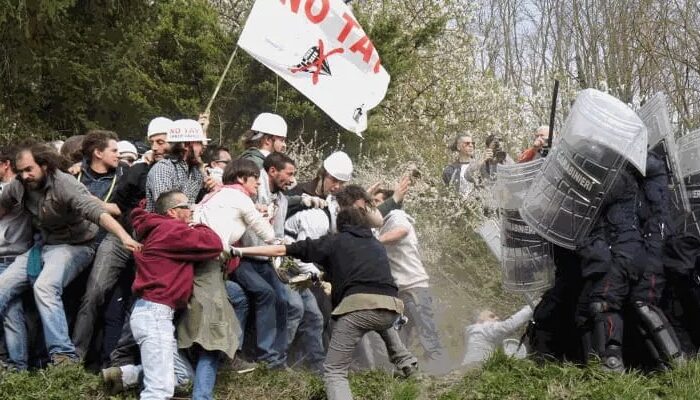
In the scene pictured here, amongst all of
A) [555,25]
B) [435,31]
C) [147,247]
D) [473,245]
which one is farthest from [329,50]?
[555,25]

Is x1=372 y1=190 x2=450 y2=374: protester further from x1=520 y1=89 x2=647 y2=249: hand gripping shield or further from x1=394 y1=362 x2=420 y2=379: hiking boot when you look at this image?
x1=520 y1=89 x2=647 y2=249: hand gripping shield

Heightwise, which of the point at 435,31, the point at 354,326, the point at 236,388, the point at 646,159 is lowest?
the point at 236,388

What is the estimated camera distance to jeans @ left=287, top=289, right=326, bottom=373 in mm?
7719

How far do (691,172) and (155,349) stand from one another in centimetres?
396

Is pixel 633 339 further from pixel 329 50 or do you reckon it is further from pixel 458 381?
pixel 329 50

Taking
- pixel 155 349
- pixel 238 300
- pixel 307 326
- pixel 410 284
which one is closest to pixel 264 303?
pixel 238 300

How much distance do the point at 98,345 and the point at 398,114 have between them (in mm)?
13833

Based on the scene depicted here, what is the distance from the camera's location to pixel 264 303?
24.2 ft

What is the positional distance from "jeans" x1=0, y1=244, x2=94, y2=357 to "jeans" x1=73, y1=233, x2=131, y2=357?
0.42 ft

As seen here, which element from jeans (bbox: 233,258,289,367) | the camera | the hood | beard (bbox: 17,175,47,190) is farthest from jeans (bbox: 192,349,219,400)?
the camera

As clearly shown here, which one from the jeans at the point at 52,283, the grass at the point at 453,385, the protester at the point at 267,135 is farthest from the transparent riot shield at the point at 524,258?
the jeans at the point at 52,283

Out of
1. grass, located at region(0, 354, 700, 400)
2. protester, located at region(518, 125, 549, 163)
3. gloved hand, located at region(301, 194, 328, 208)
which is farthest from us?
protester, located at region(518, 125, 549, 163)

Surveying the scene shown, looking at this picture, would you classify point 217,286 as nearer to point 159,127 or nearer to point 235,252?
point 235,252

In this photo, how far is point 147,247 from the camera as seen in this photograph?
674 cm
